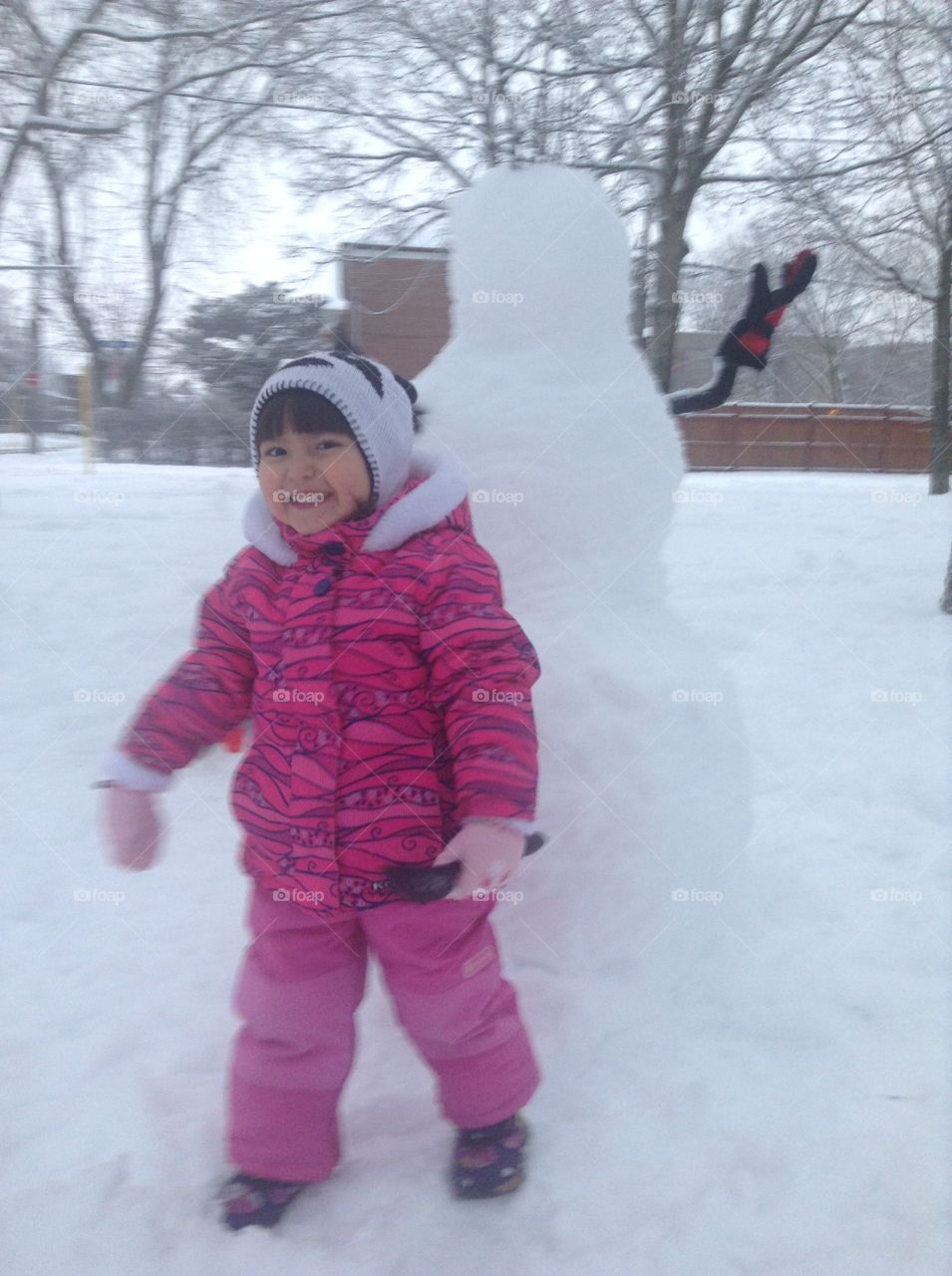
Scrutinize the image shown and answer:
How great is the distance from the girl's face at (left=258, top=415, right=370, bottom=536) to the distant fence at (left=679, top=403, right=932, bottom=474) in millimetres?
3645

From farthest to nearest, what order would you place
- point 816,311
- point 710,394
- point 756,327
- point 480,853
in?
point 816,311, point 710,394, point 756,327, point 480,853

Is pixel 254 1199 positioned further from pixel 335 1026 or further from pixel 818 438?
pixel 818 438

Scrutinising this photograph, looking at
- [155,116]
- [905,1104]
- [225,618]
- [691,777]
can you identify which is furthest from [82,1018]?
[155,116]

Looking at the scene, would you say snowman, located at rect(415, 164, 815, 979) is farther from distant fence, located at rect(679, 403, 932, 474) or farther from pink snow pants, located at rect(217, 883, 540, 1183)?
distant fence, located at rect(679, 403, 932, 474)

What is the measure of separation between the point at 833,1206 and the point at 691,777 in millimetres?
791

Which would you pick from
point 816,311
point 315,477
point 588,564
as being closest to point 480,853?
point 315,477

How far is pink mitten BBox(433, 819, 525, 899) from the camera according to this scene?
53.7 inches

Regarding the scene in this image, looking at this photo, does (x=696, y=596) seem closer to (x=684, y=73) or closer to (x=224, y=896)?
(x=684, y=73)

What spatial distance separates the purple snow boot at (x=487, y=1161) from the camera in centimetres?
147

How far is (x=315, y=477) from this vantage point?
146cm

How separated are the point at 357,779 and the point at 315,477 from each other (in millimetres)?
480

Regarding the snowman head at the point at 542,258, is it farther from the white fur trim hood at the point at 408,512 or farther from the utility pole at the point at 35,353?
the utility pole at the point at 35,353

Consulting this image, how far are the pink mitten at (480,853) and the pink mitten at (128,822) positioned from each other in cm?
54

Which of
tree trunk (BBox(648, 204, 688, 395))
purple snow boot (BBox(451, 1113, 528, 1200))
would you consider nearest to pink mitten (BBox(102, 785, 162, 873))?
purple snow boot (BBox(451, 1113, 528, 1200))
